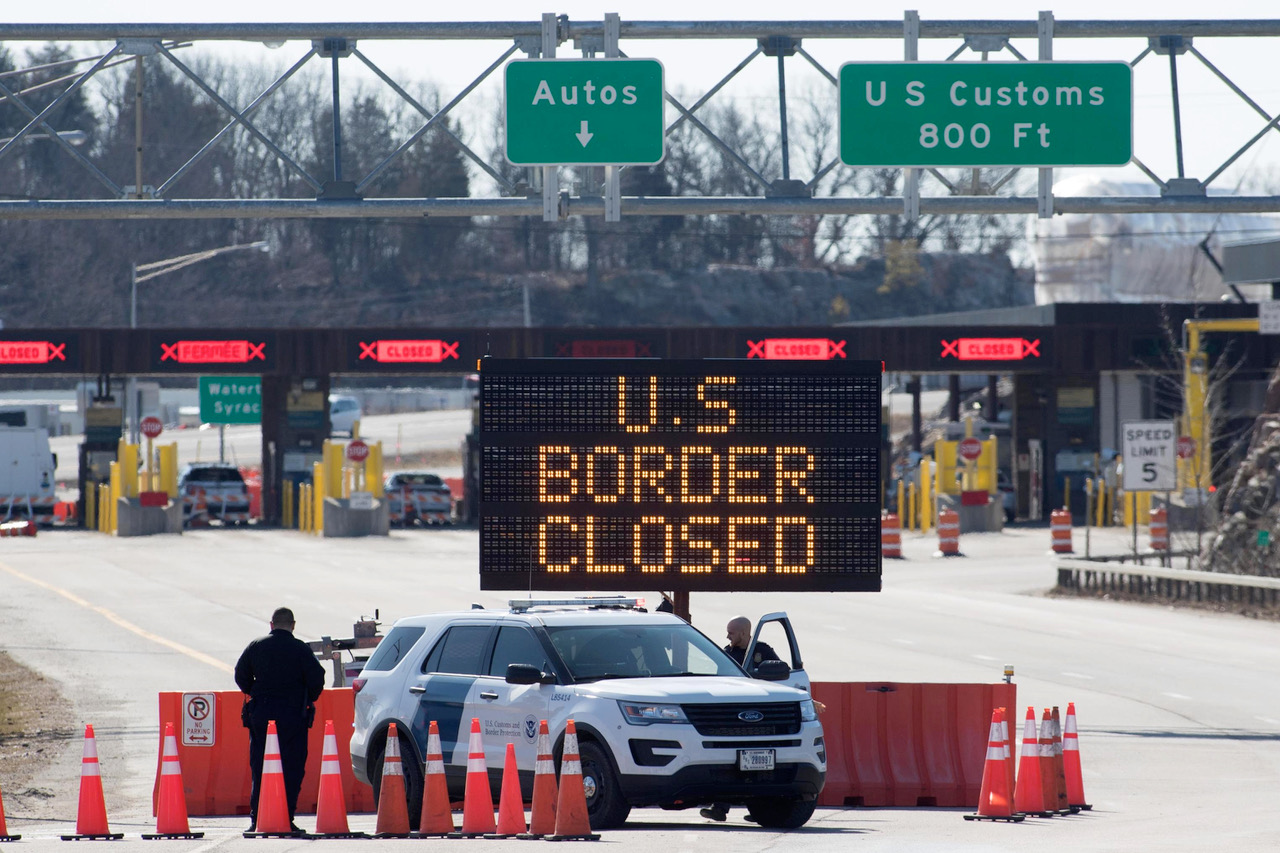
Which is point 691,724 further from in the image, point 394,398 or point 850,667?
point 394,398

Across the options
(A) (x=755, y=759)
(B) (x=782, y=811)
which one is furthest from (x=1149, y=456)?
(A) (x=755, y=759)

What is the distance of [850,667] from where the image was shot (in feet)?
75.0

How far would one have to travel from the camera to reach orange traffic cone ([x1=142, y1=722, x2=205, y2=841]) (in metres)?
12.0

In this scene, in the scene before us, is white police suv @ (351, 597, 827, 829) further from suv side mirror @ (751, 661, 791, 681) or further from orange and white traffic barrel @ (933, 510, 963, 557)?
orange and white traffic barrel @ (933, 510, 963, 557)

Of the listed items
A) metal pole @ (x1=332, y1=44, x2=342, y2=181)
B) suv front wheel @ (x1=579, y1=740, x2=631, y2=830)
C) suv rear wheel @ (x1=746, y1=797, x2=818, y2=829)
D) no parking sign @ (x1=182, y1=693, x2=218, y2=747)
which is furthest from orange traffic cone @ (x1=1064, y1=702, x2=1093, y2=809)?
metal pole @ (x1=332, y1=44, x2=342, y2=181)

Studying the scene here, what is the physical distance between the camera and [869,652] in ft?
81.4

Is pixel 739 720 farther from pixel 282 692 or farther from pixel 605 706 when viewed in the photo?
pixel 282 692

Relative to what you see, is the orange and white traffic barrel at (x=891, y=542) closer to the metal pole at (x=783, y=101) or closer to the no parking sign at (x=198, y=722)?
the metal pole at (x=783, y=101)

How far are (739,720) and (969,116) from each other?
9.81 meters

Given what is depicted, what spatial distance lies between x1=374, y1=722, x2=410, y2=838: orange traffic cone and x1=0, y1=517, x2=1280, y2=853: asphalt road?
2.40 ft

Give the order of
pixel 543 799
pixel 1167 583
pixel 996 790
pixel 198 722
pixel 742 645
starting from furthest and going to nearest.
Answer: pixel 1167 583, pixel 742 645, pixel 198 722, pixel 996 790, pixel 543 799

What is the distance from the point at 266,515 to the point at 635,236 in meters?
73.5

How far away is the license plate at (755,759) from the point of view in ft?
38.2

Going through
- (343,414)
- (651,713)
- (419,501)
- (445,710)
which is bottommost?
(445,710)
